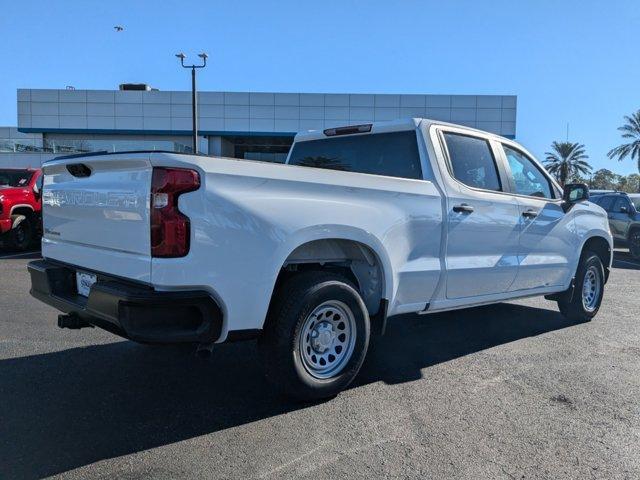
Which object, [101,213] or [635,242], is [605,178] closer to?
[635,242]

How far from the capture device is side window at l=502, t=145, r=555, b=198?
5.78m

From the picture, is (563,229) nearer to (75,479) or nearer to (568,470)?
(568,470)

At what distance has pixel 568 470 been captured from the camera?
3.13 meters

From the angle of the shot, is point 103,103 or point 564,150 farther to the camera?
point 564,150

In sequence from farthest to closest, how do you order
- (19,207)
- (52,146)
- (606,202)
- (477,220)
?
(52,146), (606,202), (19,207), (477,220)

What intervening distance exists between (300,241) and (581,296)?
4.56 metres

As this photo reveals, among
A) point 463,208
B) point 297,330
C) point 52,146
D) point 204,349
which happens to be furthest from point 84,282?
point 52,146

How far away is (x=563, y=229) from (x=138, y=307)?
16.3 feet

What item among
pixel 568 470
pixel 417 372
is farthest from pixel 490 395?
pixel 568 470

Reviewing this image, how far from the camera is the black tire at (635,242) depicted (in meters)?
15.2

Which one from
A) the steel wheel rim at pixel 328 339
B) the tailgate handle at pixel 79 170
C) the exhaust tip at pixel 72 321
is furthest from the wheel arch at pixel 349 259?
the tailgate handle at pixel 79 170

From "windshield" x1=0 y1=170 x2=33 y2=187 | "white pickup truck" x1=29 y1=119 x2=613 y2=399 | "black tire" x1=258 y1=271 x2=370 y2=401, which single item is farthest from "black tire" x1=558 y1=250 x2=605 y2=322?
"windshield" x1=0 y1=170 x2=33 y2=187

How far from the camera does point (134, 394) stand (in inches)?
160

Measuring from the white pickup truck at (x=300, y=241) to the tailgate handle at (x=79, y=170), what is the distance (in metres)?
0.01
